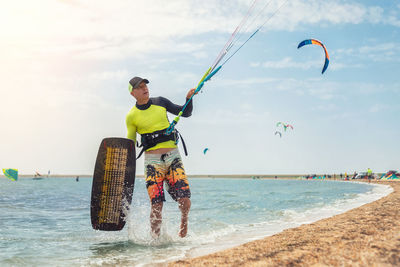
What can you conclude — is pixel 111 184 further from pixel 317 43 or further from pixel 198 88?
→ pixel 317 43

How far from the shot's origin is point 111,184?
523 centimetres

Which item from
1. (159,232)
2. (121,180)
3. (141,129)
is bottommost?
(159,232)

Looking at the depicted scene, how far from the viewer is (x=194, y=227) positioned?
26.7 feet

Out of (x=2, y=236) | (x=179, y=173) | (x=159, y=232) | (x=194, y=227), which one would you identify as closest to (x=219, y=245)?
(x=159, y=232)

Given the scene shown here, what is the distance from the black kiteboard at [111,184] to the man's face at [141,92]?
743 millimetres

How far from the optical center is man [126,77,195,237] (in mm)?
4902

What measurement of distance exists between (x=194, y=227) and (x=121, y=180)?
344 cm

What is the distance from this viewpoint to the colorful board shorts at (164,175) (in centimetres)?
489

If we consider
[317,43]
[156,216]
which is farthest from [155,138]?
[317,43]

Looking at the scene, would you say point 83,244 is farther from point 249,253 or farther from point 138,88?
point 249,253

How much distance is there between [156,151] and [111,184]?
0.92m

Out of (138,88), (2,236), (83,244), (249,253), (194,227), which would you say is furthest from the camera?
(194,227)

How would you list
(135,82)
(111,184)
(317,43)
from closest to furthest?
1. (135,82)
2. (111,184)
3. (317,43)

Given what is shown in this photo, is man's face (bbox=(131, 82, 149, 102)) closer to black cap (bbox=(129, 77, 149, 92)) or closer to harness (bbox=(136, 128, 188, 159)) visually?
black cap (bbox=(129, 77, 149, 92))
